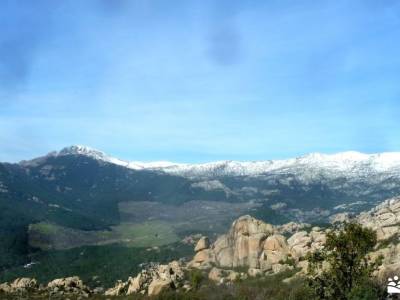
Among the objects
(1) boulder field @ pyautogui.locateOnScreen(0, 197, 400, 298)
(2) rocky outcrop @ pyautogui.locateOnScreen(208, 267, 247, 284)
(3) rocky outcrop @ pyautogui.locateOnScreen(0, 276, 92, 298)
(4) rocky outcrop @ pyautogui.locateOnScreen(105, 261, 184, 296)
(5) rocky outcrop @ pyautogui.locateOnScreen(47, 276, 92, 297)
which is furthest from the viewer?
(5) rocky outcrop @ pyautogui.locateOnScreen(47, 276, 92, 297)

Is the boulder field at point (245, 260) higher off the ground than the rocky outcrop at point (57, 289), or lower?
higher

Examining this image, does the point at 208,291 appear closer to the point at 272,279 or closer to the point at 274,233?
the point at 272,279

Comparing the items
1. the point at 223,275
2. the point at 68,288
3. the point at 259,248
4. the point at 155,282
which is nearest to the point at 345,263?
the point at 155,282

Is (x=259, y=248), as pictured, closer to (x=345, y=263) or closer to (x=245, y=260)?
(x=245, y=260)

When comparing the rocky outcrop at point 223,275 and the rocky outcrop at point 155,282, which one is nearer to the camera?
the rocky outcrop at point 155,282

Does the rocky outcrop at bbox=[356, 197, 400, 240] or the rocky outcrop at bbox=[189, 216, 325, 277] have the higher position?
the rocky outcrop at bbox=[356, 197, 400, 240]

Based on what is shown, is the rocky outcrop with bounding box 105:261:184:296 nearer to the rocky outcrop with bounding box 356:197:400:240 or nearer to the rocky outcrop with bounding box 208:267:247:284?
the rocky outcrop with bounding box 208:267:247:284

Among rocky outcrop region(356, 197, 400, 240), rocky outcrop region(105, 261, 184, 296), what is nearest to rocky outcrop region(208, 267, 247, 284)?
rocky outcrop region(105, 261, 184, 296)

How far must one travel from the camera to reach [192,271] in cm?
18125

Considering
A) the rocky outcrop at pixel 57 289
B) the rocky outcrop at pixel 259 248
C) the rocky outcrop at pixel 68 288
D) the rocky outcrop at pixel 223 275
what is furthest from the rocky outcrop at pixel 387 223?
the rocky outcrop at pixel 68 288

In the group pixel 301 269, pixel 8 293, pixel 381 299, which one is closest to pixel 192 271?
pixel 301 269

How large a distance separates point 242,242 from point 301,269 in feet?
156

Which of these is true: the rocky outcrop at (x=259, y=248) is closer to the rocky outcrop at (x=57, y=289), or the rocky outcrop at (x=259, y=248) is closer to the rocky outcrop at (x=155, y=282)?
the rocky outcrop at (x=155, y=282)

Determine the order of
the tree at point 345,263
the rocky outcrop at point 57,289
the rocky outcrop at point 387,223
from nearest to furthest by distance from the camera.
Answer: the tree at point 345,263, the rocky outcrop at point 387,223, the rocky outcrop at point 57,289
